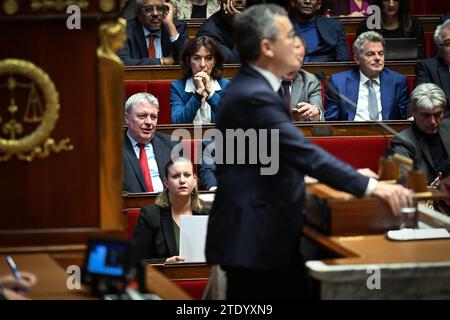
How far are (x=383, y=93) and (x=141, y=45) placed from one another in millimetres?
725

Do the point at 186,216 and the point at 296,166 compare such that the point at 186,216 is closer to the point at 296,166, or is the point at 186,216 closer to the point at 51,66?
the point at 296,166

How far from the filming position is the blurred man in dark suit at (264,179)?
1.21 metres

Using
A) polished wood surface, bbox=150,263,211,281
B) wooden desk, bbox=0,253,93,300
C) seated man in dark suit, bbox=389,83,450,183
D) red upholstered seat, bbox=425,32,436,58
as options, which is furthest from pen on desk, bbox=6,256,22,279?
red upholstered seat, bbox=425,32,436,58

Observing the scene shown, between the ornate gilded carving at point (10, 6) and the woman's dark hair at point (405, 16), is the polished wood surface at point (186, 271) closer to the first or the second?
the ornate gilded carving at point (10, 6)

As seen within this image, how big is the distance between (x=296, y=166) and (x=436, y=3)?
2.42 m

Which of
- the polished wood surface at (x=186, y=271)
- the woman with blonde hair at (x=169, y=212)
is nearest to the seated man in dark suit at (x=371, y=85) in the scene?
the woman with blonde hair at (x=169, y=212)

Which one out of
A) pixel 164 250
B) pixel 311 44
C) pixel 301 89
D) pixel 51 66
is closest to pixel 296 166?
pixel 51 66

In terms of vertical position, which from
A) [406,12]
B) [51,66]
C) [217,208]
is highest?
[406,12]

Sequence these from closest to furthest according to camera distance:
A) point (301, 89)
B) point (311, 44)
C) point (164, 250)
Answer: point (164, 250)
point (301, 89)
point (311, 44)

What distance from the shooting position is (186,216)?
180 cm

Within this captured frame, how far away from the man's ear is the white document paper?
60 cm

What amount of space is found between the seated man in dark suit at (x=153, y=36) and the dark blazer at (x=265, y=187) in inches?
59.7
